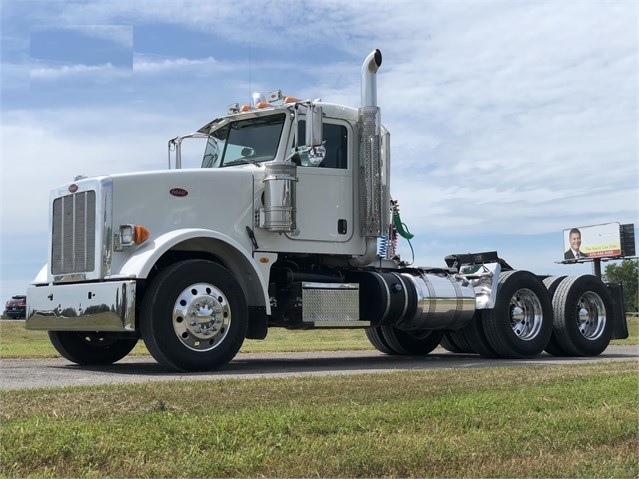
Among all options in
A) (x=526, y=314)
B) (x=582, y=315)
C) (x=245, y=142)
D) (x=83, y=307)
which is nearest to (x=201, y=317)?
A: (x=83, y=307)

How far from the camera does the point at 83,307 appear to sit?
9.74 metres

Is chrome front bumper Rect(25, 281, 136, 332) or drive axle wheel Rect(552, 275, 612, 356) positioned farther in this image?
drive axle wheel Rect(552, 275, 612, 356)

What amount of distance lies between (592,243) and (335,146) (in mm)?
81525

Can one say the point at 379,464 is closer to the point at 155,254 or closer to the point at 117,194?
the point at 155,254

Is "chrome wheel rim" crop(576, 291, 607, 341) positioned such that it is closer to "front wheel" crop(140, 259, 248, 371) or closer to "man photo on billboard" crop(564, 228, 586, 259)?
"front wheel" crop(140, 259, 248, 371)

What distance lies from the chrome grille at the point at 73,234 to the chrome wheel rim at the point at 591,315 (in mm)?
A: 7929

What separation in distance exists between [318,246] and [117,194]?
2.74 m

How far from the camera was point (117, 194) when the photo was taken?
977 cm

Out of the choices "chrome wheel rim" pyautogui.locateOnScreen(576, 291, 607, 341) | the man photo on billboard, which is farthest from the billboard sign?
"chrome wheel rim" pyautogui.locateOnScreen(576, 291, 607, 341)

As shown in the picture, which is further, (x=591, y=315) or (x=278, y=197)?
(x=591, y=315)

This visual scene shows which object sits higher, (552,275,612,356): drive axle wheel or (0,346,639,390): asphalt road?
(552,275,612,356): drive axle wheel

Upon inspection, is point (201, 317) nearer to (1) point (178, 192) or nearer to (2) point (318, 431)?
(1) point (178, 192)

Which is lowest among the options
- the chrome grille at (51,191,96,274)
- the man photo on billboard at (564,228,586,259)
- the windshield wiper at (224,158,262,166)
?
the chrome grille at (51,191,96,274)

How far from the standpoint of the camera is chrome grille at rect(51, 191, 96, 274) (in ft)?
32.8
